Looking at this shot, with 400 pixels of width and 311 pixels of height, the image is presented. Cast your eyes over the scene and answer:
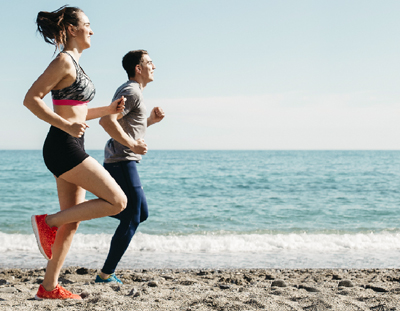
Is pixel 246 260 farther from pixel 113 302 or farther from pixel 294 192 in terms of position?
pixel 294 192

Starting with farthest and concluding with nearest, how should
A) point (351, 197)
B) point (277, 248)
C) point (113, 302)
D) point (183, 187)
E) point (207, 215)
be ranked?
point (183, 187) → point (351, 197) → point (207, 215) → point (277, 248) → point (113, 302)

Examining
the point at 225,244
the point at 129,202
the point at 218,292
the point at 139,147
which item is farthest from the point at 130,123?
the point at 225,244

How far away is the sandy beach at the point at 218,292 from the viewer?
264 cm

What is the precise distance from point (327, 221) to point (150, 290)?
7905 millimetres

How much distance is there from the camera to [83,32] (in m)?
2.62

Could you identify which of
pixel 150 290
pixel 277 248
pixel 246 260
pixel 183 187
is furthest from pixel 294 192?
pixel 150 290

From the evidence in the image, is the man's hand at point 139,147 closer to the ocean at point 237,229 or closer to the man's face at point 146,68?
the man's face at point 146,68

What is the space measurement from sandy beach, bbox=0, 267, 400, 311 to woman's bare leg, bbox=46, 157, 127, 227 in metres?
0.59

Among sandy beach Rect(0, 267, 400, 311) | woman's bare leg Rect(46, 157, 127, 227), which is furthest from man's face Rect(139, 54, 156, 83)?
sandy beach Rect(0, 267, 400, 311)

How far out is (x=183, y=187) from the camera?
18.5 meters

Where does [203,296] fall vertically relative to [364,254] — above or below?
above

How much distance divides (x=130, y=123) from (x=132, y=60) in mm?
572

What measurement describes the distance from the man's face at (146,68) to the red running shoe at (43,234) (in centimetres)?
151

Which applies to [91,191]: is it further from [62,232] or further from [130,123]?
[130,123]
